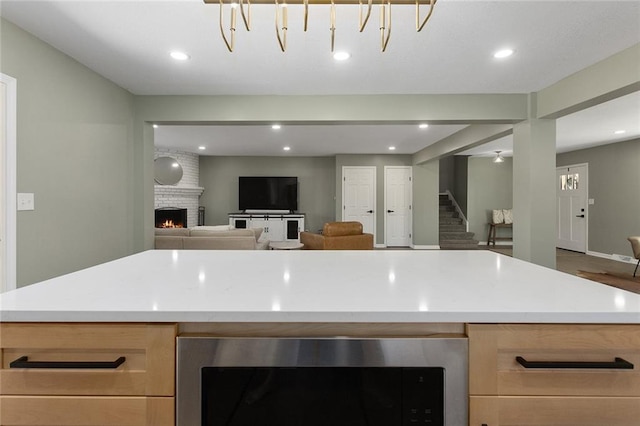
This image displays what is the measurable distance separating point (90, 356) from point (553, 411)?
1.12 meters

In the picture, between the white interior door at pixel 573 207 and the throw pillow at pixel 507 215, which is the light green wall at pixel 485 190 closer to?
the throw pillow at pixel 507 215

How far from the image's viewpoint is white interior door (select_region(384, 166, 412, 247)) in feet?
27.5

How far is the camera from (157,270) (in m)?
1.23

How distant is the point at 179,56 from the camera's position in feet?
9.14

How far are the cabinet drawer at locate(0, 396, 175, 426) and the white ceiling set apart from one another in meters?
2.19

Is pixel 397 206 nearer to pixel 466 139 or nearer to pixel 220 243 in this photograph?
pixel 466 139

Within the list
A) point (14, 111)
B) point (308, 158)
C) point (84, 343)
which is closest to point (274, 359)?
point (84, 343)

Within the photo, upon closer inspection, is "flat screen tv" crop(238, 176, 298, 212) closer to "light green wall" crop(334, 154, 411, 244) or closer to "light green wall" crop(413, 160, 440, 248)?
"light green wall" crop(334, 154, 411, 244)

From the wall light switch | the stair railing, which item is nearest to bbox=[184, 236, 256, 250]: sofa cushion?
the wall light switch

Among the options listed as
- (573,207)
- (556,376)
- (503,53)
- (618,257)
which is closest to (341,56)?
(503,53)

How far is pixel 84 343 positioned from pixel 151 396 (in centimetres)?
20

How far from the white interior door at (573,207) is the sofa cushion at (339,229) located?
5941mm

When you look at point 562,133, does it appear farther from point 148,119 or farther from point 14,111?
point 14,111

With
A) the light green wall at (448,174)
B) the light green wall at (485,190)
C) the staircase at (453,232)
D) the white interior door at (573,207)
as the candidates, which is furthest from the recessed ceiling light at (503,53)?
the light green wall at (448,174)
